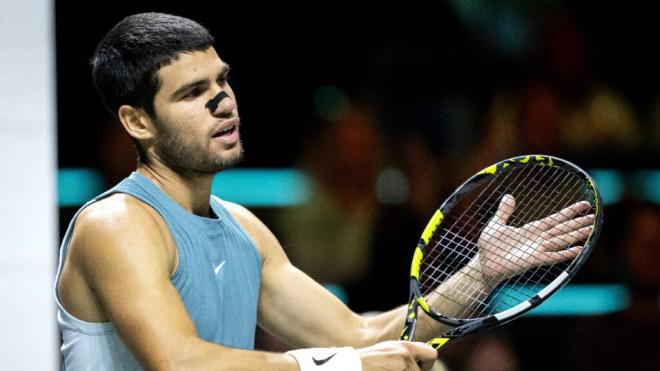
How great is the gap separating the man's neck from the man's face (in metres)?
0.04

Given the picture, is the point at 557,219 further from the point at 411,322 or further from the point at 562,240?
the point at 411,322

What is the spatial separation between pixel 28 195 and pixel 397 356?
1.74 m

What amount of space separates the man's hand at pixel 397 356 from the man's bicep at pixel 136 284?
0.31 meters

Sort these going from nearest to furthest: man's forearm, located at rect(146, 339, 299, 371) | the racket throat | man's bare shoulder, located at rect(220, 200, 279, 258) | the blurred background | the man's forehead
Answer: man's forearm, located at rect(146, 339, 299, 371) → the man's forehead → the racket throat → man's bare shoulder, located at rect(220, 200, 279, 258) → the blurred background

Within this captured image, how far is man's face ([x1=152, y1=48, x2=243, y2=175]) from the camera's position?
202 cm

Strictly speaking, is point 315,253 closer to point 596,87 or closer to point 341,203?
point 341,203

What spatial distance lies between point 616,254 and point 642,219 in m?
0.16

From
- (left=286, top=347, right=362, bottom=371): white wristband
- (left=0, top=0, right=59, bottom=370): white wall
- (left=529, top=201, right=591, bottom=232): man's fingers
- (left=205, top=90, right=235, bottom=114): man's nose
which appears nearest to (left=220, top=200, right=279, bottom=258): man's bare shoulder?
(left=205, top=90, right=235, bottom=114): man's nose

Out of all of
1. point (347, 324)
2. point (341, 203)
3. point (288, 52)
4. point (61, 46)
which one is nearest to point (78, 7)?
point (61, 46)

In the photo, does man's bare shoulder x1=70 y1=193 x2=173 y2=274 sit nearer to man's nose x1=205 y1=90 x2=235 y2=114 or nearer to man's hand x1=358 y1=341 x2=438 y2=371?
man's nose x1=205 y1=90 x2=235 y2=114

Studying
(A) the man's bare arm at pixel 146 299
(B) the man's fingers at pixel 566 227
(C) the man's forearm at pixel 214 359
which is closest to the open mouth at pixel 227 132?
(A) the man's bare arm at pixel 146 299

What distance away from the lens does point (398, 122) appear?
3957 millimetres

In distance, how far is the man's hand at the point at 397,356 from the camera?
187 centimetres

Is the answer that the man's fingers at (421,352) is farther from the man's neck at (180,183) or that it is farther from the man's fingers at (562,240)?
the man's neck at (180,183)
